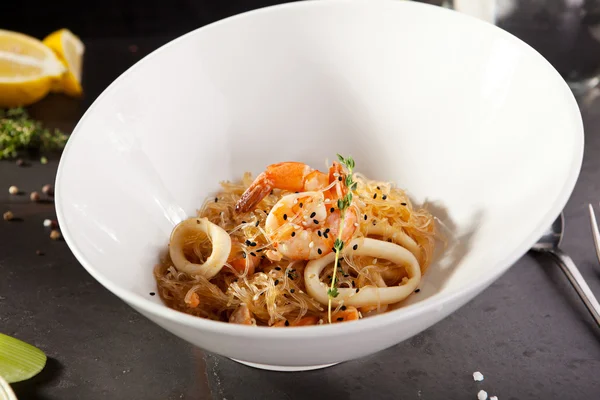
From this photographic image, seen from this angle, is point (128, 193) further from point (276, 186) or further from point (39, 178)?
point (39, 178)

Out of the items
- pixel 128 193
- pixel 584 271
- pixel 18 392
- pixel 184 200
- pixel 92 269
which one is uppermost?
pixel 92 269

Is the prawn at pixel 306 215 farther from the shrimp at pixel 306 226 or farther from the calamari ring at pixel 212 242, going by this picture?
the calamari ring at pixel 212 242

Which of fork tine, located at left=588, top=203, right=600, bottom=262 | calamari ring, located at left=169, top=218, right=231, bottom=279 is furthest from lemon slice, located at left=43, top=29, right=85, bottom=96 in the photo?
fork tine, located at left=588, top=203, right=600, bottom=262

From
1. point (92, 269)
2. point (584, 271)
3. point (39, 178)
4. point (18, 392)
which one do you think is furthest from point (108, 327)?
point (584, 271)

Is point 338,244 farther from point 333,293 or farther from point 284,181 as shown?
point 284,181

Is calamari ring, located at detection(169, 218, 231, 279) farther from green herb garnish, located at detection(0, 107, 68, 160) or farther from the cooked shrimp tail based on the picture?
green herb garnish, located at detection(0, 107, 68, 160)
